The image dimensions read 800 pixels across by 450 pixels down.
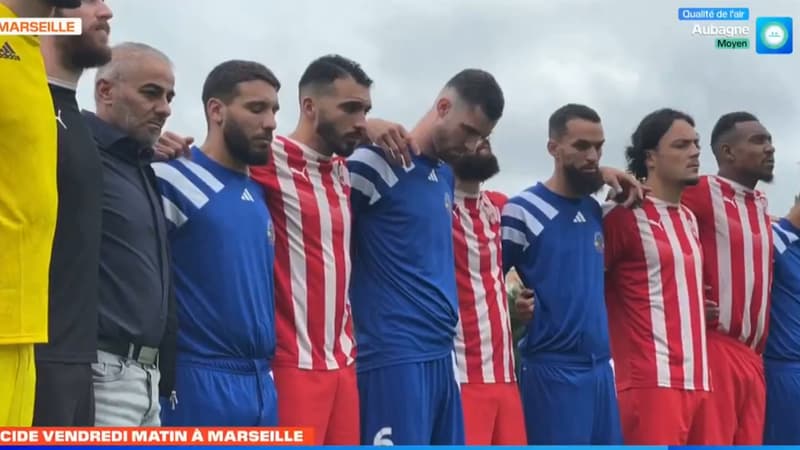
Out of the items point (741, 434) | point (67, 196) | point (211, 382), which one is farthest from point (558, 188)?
point (67, 196)

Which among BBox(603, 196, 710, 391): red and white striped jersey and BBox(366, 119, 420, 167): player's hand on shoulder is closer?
BBox(366, 119, 420, 167): player's hand on shoulder

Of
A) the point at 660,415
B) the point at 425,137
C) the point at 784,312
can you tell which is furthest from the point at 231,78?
the point at 784,312

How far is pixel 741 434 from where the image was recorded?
5.64 m

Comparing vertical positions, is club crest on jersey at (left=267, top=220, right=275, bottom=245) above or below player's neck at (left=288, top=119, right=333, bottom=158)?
below

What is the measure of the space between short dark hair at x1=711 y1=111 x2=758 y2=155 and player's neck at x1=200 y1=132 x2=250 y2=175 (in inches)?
82.9

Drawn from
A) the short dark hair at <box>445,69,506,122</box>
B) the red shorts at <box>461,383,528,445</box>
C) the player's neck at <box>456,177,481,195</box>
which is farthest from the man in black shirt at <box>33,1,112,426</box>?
the player's neck at <box>456,177,481,195</box>

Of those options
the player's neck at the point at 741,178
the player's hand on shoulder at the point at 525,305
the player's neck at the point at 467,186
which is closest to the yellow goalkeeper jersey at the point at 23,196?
the player's neck at the point at 467,186

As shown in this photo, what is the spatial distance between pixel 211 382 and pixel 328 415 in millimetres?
454

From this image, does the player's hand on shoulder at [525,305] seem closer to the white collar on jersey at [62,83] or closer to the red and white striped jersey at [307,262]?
the red and white striped jersey at [307,262]

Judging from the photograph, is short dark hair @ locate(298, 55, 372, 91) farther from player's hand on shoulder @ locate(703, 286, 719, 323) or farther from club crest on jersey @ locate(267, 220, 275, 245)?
player's hand on shoulder @ locate(703, 286, 719, 323)

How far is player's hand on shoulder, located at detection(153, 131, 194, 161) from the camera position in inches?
165

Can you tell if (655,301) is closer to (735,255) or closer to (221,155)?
(735,255)

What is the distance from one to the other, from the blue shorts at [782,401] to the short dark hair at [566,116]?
5.04 ft

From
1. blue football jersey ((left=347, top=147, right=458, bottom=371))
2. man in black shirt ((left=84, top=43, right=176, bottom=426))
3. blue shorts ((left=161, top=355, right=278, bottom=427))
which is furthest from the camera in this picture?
blue football jersey ((left=347, top=147, right=458, bottom=371))
